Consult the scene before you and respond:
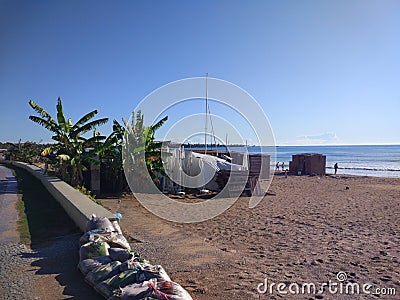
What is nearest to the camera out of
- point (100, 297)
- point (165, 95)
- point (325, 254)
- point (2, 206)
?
point (100, 297)

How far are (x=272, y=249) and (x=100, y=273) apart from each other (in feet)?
12.4

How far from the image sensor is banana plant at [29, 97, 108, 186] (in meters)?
13.3

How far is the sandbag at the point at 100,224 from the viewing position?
6156 millimetres

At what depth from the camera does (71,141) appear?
45.2 feet

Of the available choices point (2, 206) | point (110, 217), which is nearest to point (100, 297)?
point (110, 217)

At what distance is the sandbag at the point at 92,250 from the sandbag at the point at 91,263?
5.0 inches

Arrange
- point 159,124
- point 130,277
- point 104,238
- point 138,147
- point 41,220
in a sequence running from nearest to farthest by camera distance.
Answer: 1. point 130,277
2. point 104,238
3. point 41,220
4. point 138,147
5. point 159,124

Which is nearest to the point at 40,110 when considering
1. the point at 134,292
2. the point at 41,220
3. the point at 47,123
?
the point at 47,123

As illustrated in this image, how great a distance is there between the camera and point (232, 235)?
27.6ft

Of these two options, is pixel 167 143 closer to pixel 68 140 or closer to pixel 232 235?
pixel 68 140

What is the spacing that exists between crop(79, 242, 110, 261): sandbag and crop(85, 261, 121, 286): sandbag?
0.48 m

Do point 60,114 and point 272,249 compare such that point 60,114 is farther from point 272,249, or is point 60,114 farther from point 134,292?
point 134,292

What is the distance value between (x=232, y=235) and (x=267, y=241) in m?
0.94

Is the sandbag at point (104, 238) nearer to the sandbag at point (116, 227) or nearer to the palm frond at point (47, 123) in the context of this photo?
the sandbag at point (116, 227)
